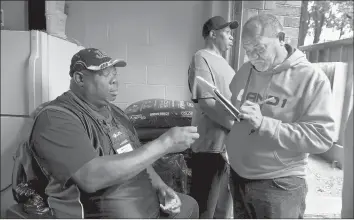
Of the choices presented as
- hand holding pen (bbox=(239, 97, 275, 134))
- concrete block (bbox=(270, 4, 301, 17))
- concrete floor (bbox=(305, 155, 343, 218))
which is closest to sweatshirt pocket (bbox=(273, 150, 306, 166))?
hand holding pen (bbox=(239, 97, 275, 134))

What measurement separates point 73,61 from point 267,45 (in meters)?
0.54

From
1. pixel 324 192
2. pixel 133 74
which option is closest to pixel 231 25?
pixel 133 74

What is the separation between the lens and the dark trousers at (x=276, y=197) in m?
0.83

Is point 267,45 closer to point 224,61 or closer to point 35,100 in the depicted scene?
point 224,61

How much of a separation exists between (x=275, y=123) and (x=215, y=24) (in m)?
0.51

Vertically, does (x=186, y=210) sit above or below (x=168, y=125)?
below

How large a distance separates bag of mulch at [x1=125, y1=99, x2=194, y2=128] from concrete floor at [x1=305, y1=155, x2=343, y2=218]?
2.71ft

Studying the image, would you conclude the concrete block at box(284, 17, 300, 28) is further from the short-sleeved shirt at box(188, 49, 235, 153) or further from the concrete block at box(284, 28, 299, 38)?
the short-sleeved shirt at box(188, 49, 235, 153)

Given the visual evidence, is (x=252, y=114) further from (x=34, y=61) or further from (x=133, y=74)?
(x=34, y=61)

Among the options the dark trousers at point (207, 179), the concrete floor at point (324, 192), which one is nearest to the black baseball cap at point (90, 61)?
the dark trousers at point (207, 179)

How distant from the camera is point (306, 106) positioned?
0.74 m

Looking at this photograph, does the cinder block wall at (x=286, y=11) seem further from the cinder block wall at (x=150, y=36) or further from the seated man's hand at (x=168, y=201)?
the seated man's hand at (x=168, y=201)

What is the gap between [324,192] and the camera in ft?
5.76

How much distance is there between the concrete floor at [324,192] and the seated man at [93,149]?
1.00 metres
